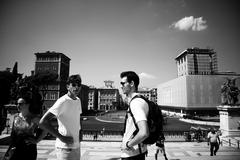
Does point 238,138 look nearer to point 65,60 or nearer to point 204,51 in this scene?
point 65,60

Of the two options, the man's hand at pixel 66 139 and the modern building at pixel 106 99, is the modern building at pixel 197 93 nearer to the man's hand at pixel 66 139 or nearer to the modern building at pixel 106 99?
the modern building at pixel 106 99

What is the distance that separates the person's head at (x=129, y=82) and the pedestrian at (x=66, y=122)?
3.36ft

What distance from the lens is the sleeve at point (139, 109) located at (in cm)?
189

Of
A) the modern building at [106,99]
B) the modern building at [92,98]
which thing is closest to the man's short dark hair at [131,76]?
the modern building at [106,99]

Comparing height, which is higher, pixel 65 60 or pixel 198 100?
pixel 65 60

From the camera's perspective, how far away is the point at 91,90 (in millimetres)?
114875

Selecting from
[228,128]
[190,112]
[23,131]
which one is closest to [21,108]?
[23,131]

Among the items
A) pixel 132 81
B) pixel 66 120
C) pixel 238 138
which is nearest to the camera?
pixel 132 81

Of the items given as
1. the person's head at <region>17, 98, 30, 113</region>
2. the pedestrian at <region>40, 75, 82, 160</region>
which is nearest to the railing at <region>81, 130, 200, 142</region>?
the person's head at <region>17, 98, 30, 113</region>

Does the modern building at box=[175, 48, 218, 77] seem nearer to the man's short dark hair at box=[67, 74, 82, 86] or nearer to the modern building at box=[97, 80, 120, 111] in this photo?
the modern building at box=[97, 80, 120, 111]

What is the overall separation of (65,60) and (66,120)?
72990mm

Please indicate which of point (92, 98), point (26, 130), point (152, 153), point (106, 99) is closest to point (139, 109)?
point (26, 130)

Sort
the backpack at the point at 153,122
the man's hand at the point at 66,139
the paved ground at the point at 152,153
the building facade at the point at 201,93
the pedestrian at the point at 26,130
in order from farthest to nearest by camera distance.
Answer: the building facade at the point at 201,93 → the paved ground at the point at 152,153 → the pedestrian at the point at 26,130 → the man's hand at the point at 66,139 → the backpack at the point at 153,122

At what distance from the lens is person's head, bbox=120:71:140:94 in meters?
2.42
